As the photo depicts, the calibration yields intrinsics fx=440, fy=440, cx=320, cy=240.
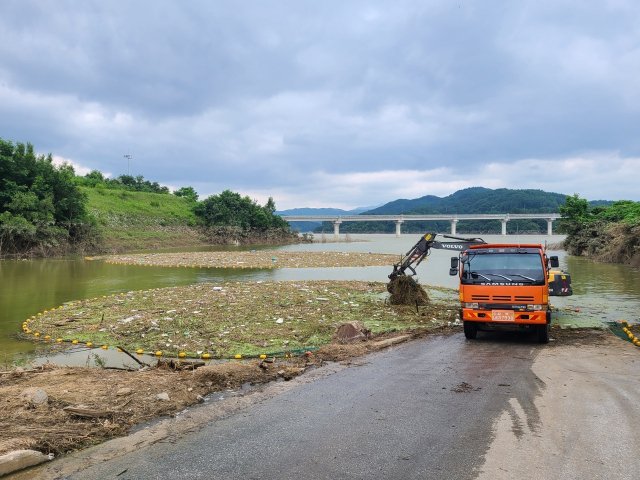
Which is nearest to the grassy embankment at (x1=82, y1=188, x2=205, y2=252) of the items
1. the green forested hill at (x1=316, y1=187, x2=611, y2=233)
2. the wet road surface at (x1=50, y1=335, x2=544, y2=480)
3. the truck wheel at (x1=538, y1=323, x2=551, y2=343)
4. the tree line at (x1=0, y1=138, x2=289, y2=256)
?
the tree line at (x1=0, y1=138, x2=289, y2=256)

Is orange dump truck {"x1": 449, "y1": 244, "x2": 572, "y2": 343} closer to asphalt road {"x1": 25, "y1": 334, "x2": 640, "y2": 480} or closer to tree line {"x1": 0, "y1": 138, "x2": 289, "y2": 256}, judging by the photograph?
asphalt road {"x1": 25, "y1": 334, "x2": 640, "y2": 480}

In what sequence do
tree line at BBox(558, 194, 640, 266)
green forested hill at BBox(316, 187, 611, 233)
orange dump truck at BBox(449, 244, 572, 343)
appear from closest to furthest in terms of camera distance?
orange dump truck at BBox(449, 244, 572, 343) < tree line at BBox(558, 194, 640, 266) < green forested hill at BBox(316, 187, 611, 233)

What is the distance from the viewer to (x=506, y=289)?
32.7 feet

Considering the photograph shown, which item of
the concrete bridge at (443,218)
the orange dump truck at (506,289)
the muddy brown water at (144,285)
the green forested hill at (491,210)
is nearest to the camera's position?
the orange dump truck at (506,289)

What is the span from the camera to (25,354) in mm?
9680

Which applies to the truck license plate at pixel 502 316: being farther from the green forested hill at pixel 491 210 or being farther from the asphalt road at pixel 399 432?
the green forested hill at pixel 491 210

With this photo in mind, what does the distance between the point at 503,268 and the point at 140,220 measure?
6301 cm

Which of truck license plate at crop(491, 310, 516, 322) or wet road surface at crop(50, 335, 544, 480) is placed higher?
truck license plate at crop(491, 310, 516, 322)

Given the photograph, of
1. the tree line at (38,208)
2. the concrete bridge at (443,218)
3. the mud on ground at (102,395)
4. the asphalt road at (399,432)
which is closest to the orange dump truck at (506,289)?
the asphalt road at (399,432)

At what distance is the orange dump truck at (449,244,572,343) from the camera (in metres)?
9.83

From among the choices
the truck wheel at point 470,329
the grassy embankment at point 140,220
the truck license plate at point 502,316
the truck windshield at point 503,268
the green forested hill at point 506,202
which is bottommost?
the truck wheel at point 470,329

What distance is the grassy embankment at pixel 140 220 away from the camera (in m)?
56.3

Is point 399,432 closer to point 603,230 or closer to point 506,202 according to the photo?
point 603,230

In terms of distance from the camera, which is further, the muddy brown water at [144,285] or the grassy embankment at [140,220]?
Result: the grassy embankment at [140,220]
